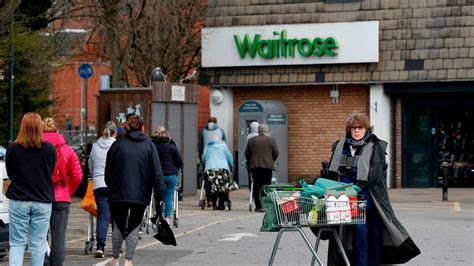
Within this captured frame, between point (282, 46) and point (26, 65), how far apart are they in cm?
722

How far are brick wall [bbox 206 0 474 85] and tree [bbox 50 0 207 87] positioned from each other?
1.29 metres

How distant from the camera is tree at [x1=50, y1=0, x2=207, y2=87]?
95.1ft

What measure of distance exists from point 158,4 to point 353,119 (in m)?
19.5

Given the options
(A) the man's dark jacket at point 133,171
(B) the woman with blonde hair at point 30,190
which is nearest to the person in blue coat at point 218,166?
(A) the man's dark jacket at point 133,171

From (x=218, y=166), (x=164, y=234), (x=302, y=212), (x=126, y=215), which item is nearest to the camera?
(x=302, y=212)

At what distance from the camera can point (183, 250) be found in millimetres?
15250

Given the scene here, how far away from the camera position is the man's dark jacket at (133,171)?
41.1ft

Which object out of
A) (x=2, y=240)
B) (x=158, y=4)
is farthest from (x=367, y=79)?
(x=2, y=240)

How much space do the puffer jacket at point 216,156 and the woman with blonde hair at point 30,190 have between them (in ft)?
37.0

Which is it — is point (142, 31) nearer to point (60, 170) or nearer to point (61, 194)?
point (60, 170)

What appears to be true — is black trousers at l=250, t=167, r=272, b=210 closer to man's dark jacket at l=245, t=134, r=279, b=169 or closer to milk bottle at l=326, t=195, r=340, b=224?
man's dark jacket at l=245, t=134, r=279, b=169

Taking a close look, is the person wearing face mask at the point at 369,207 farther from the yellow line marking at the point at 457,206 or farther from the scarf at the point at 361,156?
the yellow line marking at the point at 457,206

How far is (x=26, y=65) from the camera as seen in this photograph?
2577 centimetres

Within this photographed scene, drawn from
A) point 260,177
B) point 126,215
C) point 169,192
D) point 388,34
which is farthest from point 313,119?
point 126,215
